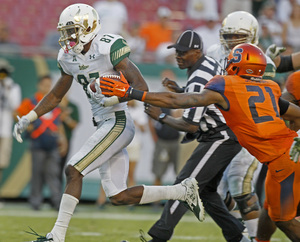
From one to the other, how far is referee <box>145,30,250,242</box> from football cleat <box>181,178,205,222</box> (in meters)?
0.15

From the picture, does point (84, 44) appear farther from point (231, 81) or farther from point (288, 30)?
point (288, 30)

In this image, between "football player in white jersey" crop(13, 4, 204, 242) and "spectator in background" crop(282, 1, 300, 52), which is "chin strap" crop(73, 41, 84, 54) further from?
"spectator in background" crop(282, 1, 300, 52)

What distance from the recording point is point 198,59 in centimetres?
564

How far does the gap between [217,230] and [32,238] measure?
2326 millimetres

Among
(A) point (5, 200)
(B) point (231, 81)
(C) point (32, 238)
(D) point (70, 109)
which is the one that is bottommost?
(A) point (5, 200)

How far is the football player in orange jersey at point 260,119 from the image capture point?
455 cm

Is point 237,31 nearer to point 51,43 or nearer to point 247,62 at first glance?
point 247,62

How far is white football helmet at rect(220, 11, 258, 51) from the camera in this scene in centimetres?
601

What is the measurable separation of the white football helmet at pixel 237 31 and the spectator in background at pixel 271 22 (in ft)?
17.9

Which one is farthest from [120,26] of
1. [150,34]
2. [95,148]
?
[95,148]

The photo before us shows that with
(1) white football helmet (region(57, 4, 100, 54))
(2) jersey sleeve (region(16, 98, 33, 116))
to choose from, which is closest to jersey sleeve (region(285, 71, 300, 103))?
(1) white football helmet (region(57, 4, 100, 54))

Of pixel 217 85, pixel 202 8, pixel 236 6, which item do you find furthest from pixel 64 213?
pixel 202 8

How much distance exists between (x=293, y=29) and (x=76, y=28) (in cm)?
716

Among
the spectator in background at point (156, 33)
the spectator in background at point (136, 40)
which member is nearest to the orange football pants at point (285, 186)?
the spectator in background at point (136, 40)
